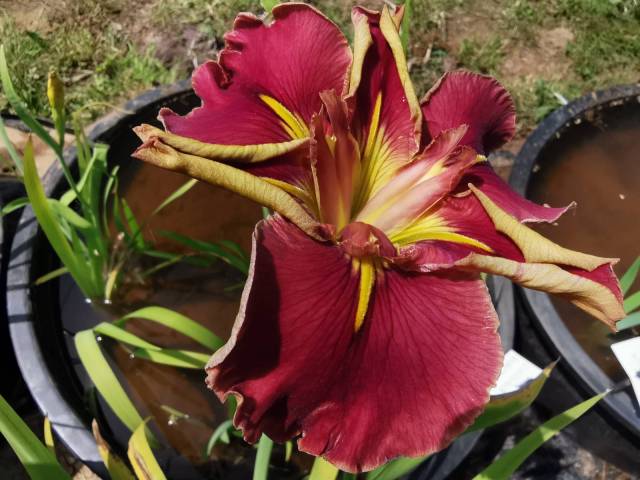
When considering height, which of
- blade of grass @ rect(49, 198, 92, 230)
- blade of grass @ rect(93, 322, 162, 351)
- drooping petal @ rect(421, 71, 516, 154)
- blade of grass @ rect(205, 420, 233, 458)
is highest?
drooping petal @ rect(421, 71, 516, 154)

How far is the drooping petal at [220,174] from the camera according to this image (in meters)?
0.67

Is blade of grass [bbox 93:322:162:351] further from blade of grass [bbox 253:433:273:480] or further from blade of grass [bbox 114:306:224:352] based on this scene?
blade of grass [bbox 253:433:273:480]

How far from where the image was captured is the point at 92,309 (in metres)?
1.52

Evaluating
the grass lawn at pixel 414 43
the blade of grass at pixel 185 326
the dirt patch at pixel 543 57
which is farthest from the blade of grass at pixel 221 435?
the dirt patch at pixel 543 57

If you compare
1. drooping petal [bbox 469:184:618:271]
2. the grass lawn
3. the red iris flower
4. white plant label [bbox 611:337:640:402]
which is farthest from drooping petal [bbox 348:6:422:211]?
the grass lawn

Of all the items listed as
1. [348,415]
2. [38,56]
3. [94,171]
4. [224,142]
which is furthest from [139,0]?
[348,415]

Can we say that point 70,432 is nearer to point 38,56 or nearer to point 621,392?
point 621,392

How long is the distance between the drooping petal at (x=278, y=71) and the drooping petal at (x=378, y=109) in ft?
0.15

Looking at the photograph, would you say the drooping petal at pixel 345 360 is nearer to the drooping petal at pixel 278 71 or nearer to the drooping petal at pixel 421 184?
the drooping petal at pixel 421 184

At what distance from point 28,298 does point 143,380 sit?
0.34 metres

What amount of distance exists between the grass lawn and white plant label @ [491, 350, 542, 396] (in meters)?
1.50

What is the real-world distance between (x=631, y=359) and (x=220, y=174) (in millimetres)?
959

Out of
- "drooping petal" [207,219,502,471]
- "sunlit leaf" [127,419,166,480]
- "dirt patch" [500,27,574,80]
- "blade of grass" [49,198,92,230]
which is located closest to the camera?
"drooping petal" [207,219,502,471]

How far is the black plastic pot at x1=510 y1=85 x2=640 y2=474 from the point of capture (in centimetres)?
139
